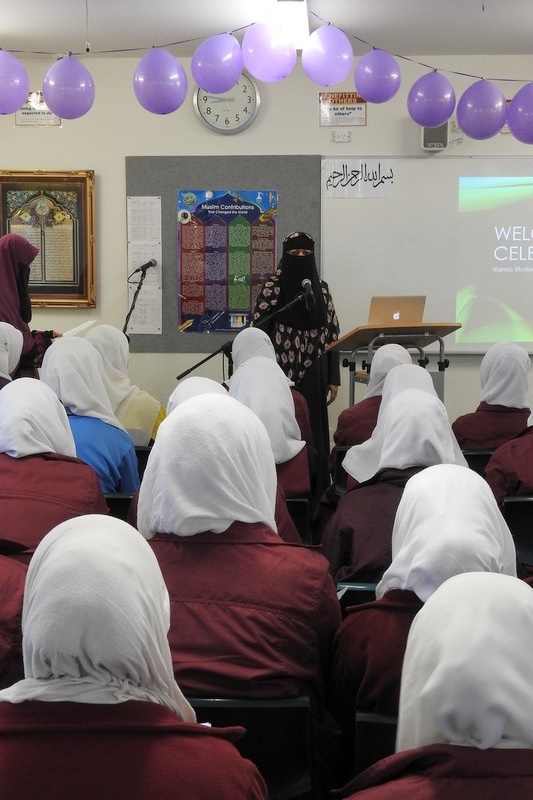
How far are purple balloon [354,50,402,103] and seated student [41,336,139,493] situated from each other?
7.23 feet

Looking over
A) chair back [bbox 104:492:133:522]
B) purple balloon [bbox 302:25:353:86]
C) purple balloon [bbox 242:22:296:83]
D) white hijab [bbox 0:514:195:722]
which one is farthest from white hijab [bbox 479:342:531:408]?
white hijab [bbox 0:514:195:722]

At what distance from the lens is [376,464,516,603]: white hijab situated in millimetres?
1462

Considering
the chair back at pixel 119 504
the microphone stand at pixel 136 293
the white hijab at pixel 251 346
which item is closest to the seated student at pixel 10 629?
the chair back at pixel 119 504

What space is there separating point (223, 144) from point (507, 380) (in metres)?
2.89

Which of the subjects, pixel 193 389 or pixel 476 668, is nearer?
pixel 476 668

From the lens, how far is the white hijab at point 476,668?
92 centimetres

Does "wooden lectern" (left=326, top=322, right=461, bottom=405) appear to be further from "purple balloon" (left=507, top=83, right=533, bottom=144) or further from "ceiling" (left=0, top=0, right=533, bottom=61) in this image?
"ceiling" (left=0, top=0, right=533, bottom=61)

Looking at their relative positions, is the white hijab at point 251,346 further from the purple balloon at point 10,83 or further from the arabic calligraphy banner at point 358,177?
the arabic calligraphy banner at point 358,177

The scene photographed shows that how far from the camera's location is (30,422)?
2.38m

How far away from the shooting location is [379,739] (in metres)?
1.38

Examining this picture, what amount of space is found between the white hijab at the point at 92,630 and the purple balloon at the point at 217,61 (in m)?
3.65

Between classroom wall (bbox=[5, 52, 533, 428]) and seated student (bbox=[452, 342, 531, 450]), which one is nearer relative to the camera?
seated student (bbox=[452, 342, 531, 450])

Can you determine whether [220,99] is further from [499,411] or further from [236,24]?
[499,411]

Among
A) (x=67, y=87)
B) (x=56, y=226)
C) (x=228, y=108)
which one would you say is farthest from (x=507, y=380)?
(x=56, y=226)
